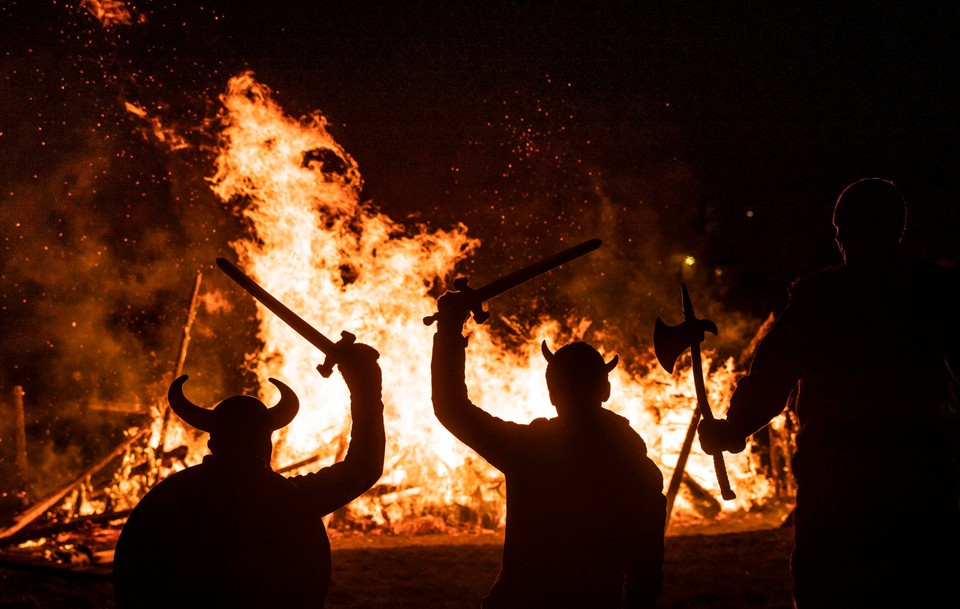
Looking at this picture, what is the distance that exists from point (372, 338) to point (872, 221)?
38.0ft

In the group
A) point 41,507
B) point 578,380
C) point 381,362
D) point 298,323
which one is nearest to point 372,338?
point 381,362

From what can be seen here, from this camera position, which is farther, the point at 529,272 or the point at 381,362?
the point at 381,362

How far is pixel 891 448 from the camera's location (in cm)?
269

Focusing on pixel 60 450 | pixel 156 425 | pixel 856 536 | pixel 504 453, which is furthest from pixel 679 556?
pixel 60 450

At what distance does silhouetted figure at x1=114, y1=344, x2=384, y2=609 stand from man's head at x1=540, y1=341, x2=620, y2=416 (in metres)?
0.98

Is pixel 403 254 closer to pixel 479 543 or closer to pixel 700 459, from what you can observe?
pixel 479 543

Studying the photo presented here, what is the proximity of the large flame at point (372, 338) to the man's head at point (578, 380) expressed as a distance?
34.6 feet

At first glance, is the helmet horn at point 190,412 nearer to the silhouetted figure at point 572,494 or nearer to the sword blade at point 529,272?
the silhouetted figure at point 572,494

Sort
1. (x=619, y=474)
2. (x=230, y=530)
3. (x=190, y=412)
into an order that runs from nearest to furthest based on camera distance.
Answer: (x=230, y=530) → (x=190, y=412) → (x=619, y=474)

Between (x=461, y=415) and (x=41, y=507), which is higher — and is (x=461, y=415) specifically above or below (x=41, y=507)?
below

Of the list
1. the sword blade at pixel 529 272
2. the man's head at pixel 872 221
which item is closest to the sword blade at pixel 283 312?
the sword blade at pixel 529 272

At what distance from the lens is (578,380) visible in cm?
263

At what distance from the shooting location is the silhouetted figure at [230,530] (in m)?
2.26

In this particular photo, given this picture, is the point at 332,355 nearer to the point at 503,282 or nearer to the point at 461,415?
the point at 461,415
